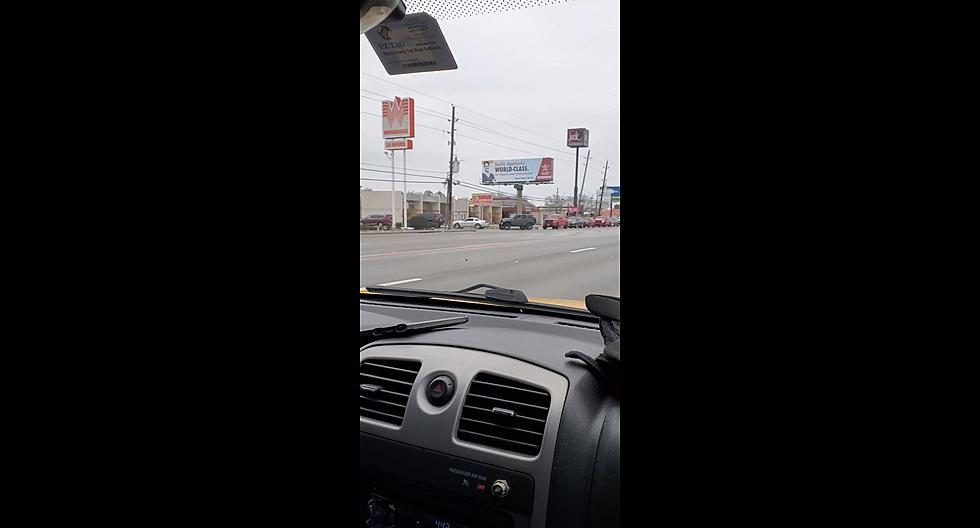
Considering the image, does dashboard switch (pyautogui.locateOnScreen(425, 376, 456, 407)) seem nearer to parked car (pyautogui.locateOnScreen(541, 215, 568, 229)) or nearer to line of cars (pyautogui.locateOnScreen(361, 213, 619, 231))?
line of cars (pyautogui.locateOnScreen(361, 213, 619, 231))

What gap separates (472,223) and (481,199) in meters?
5.63

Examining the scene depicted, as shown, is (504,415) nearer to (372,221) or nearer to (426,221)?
(372,221)

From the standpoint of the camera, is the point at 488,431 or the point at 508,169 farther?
the point at 508,169

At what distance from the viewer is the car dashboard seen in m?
1.62

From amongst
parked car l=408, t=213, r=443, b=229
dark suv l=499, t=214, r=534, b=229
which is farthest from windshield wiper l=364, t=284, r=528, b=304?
dark suv l=499, t=214, r=534, b=229

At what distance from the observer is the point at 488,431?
5.80 ft

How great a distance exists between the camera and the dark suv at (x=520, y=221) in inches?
514

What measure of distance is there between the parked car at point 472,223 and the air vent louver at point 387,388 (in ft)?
36.3

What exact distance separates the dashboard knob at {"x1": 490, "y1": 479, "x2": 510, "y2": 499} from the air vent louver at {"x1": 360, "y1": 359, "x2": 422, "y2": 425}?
396 mm

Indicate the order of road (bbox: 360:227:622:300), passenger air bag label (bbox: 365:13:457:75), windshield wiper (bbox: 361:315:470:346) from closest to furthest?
1. passenger air bag label (bbox: 365:13:457:75)
2. windshield wiper (bbox: 361:315:470:346)
3. road (bbox: 360:227:622:300)

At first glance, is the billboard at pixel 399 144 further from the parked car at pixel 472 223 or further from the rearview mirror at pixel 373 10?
the parked car at pixel 472 223

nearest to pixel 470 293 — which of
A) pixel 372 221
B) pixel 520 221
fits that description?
pixel 372 221
